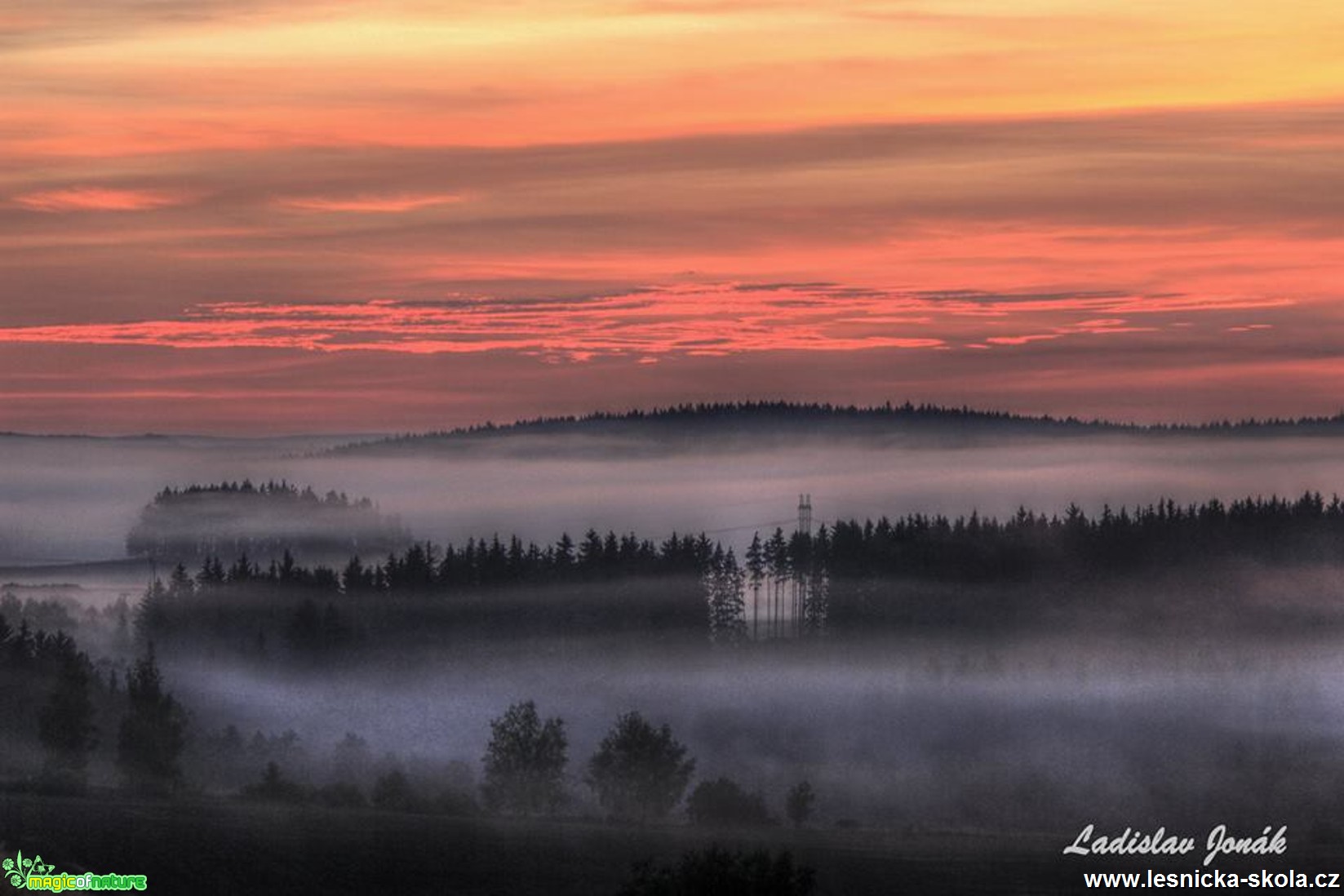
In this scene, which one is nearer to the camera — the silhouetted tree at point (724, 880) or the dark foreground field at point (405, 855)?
the silhouetted tree at point (724, 880)

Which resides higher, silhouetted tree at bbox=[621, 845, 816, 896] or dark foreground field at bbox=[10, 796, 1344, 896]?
silhouetted tree at bbox=[621, 845, 816, 896]

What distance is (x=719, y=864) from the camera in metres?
120

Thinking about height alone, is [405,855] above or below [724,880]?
below

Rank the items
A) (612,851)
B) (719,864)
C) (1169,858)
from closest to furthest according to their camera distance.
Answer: (719,864), (612,851), (1169,858)

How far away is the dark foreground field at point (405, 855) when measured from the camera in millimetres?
157000

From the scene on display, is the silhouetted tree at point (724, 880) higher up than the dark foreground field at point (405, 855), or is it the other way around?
the silhouetted tree at point (724, 880)

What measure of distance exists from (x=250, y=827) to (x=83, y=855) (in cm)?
2294

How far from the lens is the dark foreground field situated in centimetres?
15700

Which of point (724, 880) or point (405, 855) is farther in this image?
point (405, 855)

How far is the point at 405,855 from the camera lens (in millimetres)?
169875

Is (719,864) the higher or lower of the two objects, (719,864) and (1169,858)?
the higher

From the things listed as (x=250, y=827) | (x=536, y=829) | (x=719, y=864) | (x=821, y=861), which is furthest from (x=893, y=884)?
(x=719, y=864)

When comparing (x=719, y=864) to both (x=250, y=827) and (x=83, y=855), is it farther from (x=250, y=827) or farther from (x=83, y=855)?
(x=250, y=827)

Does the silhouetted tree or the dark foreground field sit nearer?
the silhouetted tree
